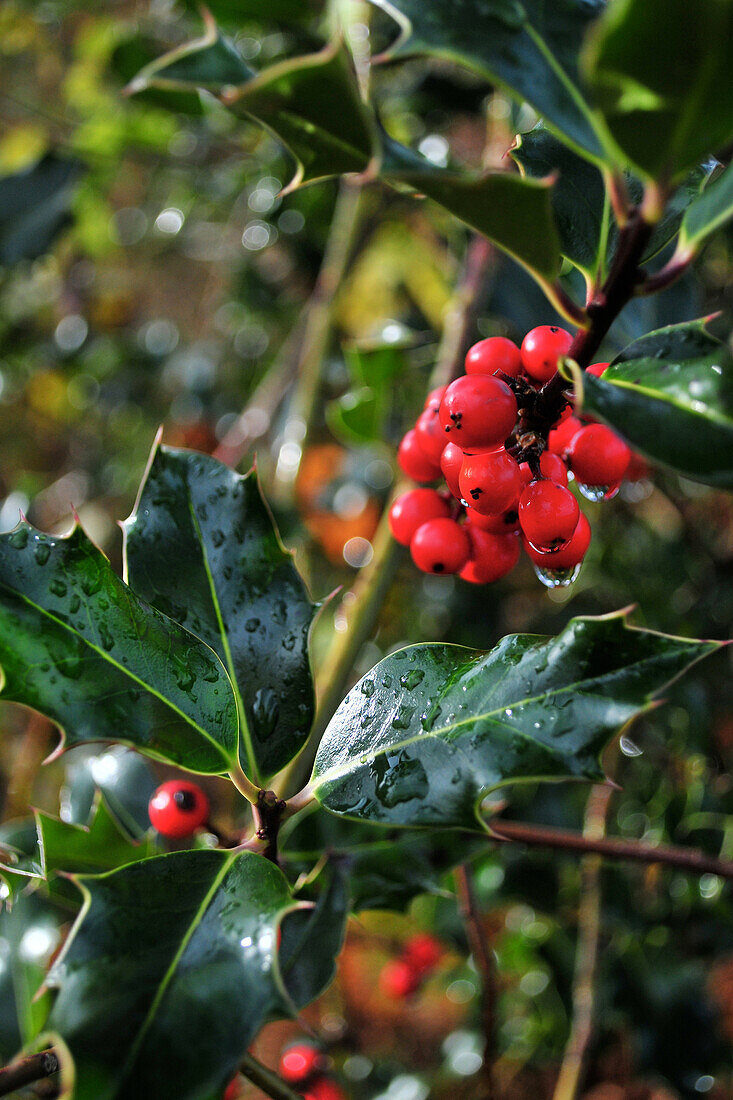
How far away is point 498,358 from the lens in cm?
57

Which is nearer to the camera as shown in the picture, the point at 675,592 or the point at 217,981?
the point at 217,981

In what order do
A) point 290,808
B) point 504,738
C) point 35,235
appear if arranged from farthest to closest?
1. point 35,235
2. point 290,808
3. point 504,738

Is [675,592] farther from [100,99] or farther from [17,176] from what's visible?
[100,99]

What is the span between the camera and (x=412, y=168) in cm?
41

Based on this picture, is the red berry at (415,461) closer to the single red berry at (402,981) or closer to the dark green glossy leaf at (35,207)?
the single red berry at (402,981)

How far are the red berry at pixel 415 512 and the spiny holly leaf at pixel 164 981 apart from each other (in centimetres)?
31

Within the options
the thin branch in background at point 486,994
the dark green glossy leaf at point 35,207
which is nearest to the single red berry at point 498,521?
the thin branch in background at point 486,994

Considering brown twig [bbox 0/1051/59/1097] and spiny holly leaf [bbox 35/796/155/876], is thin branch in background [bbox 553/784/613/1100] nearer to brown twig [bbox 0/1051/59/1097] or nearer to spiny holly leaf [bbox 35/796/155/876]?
→ spiny holly leaf [bbox 35/796/155/876]

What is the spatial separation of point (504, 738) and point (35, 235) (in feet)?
5.60

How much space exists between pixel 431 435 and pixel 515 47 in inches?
11.1

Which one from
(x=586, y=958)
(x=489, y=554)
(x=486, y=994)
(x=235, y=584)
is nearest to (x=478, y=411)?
(x=489, y=554)

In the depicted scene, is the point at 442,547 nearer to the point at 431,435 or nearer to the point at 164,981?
Result: the point at 431,435

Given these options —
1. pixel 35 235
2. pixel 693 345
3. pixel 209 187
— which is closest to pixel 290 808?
pixel 693 345

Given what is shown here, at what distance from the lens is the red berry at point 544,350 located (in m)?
0.53
